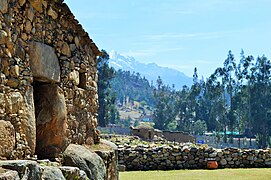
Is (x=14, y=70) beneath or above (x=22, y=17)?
beneath

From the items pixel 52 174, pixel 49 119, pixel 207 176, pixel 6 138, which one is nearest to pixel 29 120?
pixel 6 138

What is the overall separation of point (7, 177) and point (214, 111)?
69.6 m

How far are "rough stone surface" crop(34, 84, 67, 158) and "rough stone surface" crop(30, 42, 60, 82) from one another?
247 millimetres

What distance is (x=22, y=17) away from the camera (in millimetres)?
5312

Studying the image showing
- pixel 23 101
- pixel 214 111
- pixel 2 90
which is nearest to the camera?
pixel 2 90

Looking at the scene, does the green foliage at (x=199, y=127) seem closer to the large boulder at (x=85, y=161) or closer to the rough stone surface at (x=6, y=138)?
the large boulder at (x=85, y=161)

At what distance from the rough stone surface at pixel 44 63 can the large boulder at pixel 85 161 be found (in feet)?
3.99

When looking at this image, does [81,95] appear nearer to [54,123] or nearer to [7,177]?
[54,123]

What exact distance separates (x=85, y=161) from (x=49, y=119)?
36.3 inches

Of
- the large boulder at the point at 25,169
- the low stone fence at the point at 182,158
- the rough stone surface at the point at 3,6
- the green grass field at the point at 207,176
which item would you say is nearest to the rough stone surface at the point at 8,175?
the large boulder at the point at 25,169

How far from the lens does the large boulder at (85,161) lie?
6.31m

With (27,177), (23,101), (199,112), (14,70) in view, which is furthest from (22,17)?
(199,112)

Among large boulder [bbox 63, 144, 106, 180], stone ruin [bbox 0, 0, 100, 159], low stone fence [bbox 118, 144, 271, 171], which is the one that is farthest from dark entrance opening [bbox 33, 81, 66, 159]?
low stone fence [bbox 118, 144, 271, 171]

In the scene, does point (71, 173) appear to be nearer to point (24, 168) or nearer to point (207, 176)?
point (24, 168)
